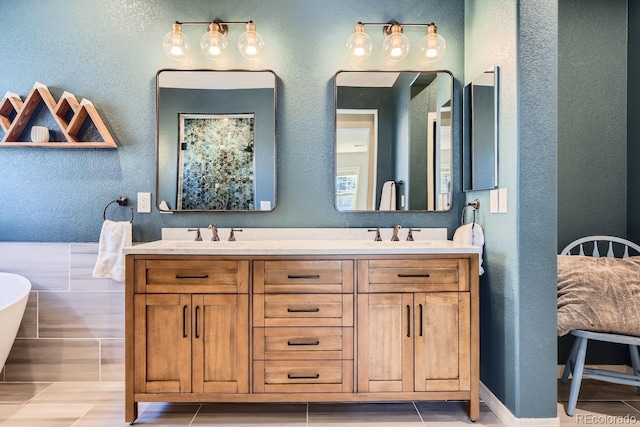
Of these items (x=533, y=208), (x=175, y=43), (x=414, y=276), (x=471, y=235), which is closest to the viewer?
(x=533, y=208)

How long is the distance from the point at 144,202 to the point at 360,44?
164cm

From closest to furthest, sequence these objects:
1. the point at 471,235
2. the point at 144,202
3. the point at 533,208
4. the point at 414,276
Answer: the point at 533,208, the point at 414,276, the point at 471,235, the point at 144,202

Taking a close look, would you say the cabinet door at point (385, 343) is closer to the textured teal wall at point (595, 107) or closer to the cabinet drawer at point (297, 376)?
the cabinet drawer at point (297, 376)

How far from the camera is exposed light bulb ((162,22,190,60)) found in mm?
2455

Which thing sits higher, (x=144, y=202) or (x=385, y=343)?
(x=144, y=202)

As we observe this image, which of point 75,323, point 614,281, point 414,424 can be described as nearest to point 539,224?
point 614,281

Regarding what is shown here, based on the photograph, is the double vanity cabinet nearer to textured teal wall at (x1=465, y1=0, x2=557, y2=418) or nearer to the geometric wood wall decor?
textured teal wall at (x1=465, y1=0, x2=557, y2=418)

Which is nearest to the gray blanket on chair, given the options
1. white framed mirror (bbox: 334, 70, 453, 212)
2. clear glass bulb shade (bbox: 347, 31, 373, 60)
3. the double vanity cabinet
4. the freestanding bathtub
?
the double vanity cabinet

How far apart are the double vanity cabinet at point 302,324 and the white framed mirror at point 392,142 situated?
60 centimetres

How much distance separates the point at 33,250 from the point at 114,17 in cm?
152

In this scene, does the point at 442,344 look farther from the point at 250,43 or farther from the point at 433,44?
the point at 250,43

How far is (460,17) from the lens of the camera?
2.60 metres

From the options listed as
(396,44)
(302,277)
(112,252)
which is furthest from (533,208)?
(112,252)

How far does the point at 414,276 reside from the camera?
2.04 meters
